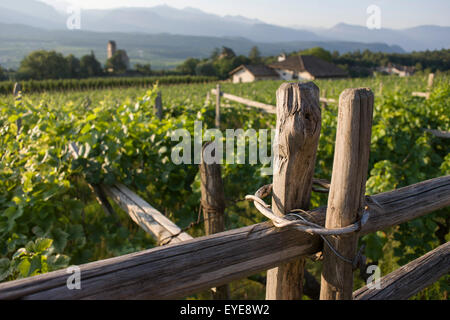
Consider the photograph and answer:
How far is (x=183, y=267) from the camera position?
1.01 meters

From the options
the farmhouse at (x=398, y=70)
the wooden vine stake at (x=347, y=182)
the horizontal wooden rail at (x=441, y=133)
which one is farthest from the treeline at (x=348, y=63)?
the wooden vine stake at (x=347, y=182)

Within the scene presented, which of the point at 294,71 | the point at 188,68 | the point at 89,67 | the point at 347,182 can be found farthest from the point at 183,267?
the point at 188,68

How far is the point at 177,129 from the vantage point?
11.1 ft

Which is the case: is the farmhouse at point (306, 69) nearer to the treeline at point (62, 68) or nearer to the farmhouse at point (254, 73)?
the farmhouse at point (254, 73)

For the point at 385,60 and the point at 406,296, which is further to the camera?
the point at 385,60

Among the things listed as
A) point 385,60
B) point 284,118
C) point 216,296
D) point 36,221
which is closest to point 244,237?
point 284,118

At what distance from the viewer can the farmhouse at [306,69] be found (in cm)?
4985

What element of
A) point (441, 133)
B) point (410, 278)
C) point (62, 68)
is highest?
point (62, 68)

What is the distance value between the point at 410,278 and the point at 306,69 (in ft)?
173

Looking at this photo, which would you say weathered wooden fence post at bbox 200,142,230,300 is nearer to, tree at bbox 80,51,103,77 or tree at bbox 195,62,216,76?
tree at bbox 80,51,103,77

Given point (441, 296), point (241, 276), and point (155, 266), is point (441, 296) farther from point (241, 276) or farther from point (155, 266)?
point (155, 266)

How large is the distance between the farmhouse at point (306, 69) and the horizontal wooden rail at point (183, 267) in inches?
1964

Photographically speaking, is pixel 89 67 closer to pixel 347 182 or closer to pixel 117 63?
pixel 117 63
